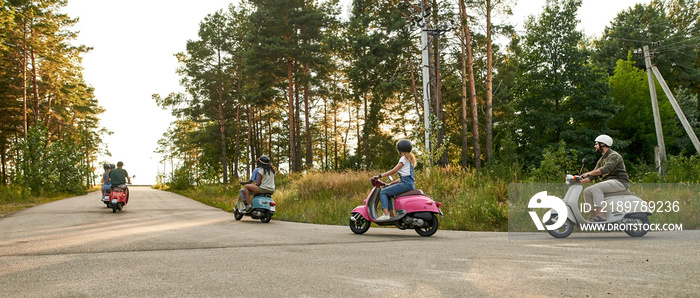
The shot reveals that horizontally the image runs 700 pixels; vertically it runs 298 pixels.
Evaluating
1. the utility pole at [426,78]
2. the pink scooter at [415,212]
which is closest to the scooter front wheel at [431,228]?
the pink scooter at [415,212]

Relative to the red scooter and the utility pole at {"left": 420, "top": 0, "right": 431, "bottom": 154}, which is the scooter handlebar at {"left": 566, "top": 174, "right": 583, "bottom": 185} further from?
the red scooter

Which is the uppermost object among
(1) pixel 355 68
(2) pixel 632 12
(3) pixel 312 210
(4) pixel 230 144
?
(2) pixel 632 12

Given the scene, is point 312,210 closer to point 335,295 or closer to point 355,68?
point 335,295

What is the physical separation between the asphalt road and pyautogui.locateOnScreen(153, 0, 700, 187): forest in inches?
473

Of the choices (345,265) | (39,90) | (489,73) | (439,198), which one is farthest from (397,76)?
(39,90)

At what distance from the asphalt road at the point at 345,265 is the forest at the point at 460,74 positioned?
1202 cm

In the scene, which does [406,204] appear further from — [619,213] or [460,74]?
[460,74]

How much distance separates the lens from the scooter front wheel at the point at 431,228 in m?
9.12

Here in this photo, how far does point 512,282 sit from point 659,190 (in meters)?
9.12

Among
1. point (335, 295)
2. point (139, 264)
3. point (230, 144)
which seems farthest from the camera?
point (230, 144)

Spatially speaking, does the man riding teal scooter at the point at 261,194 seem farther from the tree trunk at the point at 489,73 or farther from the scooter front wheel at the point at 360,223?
the tree trunk at the point at 489,73

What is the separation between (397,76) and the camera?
30.1 metres

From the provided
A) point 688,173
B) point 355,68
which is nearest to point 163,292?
point 688,173

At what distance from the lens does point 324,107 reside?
62.1 meters
